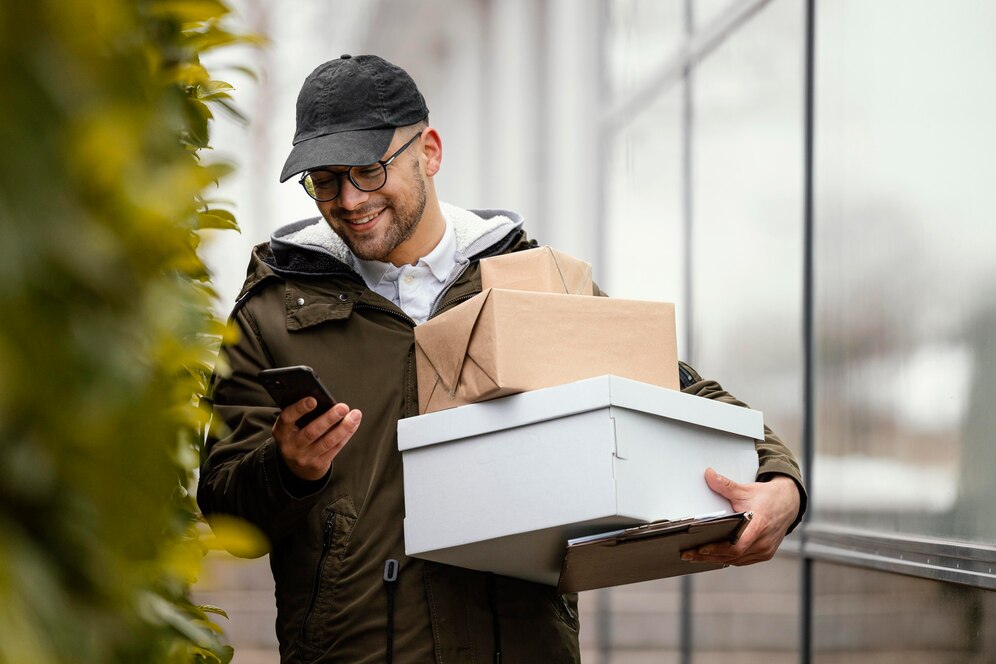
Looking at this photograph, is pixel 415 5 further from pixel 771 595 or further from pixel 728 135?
pixel 771 595

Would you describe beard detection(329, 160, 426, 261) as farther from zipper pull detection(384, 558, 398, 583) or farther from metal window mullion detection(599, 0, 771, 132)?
metal window mullion detection(599, 0, 771, 132)

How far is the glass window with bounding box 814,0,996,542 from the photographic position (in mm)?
2338

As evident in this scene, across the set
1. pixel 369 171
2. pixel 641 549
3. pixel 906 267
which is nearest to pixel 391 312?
pixel 369 171

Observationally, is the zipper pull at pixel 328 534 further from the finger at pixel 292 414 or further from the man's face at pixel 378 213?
the man's face at pixel 378 213

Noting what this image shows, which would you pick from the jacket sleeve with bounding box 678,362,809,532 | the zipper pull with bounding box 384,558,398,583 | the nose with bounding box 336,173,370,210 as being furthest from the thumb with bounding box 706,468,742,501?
the nose with bounding box 336,173,370,210

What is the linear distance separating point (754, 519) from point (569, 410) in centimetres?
32

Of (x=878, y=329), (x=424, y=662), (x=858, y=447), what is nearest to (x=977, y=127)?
(x=878, y=329)

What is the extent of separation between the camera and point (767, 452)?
2.05 metres

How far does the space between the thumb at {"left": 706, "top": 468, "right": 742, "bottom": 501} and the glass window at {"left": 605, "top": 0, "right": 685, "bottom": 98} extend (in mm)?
3010

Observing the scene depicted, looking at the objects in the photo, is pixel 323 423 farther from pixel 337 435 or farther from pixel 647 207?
pixel 647 207

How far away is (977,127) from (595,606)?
12.0 feet

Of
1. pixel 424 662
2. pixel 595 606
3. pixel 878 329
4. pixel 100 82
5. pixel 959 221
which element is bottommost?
pixel 595 606

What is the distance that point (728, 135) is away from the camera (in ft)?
13.2

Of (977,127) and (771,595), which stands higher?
(977,127)
